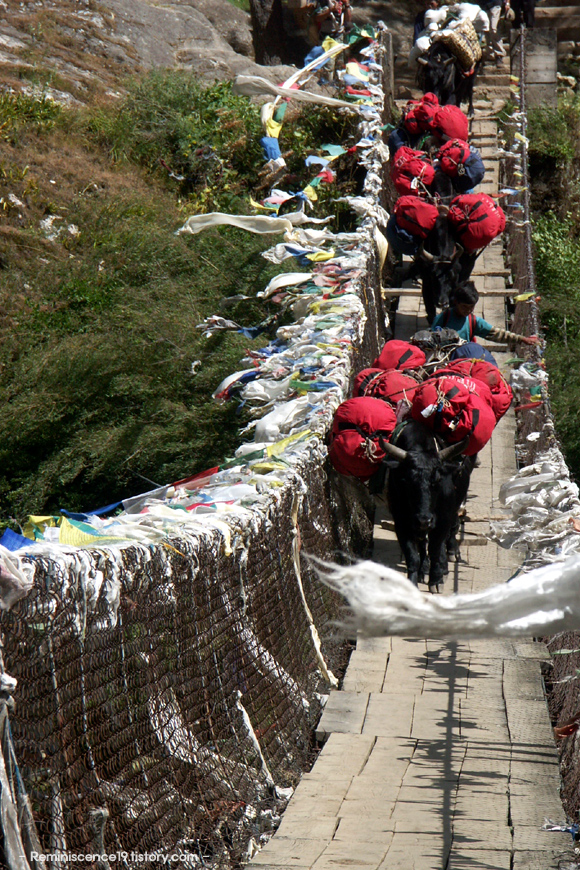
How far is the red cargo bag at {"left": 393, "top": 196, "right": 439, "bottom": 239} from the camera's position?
10.3m

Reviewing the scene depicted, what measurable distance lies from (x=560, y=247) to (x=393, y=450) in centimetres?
1179

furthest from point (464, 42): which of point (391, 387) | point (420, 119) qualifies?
point (391, 387)

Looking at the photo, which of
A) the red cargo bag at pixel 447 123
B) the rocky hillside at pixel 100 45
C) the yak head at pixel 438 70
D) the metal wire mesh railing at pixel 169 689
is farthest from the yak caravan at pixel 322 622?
the rocky hillside at pixel 100 45

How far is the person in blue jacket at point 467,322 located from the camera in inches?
360

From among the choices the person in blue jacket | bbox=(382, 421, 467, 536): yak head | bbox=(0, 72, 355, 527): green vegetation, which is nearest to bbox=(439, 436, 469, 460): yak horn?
bbox=(382, 421, 467, 536): yak head

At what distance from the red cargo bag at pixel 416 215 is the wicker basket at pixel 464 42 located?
489 centimetres

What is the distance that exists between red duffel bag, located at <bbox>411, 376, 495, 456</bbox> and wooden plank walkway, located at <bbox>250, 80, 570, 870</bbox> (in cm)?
115

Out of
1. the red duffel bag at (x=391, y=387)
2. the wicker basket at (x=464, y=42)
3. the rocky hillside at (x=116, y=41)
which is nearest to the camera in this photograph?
the red duffel bag at (x=391, y=387)

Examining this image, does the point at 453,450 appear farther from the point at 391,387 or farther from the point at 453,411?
the point at 391,387

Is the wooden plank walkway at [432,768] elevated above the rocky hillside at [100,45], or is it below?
below

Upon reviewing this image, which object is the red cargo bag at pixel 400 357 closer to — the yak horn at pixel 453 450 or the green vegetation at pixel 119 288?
the yak horn at pixel 453 450

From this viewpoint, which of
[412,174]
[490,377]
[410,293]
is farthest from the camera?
[410,293]

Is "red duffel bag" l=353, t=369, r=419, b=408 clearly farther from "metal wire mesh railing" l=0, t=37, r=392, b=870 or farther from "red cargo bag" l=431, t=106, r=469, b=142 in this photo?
"red cargo bag" l=431, t=106, r=469, b=142

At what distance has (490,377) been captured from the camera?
25.2ft
